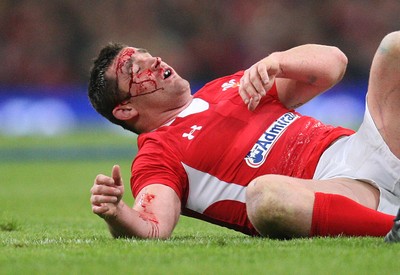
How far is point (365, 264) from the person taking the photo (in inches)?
147

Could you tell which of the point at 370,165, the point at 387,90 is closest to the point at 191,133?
the point at 370,165

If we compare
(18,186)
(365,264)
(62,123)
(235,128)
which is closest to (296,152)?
(235,128)

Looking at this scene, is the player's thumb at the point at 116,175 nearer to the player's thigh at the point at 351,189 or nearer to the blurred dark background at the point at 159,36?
the player's thigh at the point at 351,189

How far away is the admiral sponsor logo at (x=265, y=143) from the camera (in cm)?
522

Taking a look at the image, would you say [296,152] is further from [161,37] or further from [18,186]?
[161,37]

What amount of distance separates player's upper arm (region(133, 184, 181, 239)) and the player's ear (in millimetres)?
726

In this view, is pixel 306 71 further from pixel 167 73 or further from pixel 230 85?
pixel 167 73

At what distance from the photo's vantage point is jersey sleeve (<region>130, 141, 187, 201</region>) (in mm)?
5094

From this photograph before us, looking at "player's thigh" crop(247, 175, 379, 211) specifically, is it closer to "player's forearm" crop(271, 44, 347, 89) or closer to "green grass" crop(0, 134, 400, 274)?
"green grass" crop(0, 134, 400, 274)

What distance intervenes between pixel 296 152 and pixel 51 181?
8439mm

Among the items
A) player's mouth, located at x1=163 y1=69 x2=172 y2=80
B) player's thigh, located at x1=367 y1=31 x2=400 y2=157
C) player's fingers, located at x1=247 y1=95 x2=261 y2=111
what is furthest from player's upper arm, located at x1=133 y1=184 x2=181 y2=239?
player's thigh, located at x1=367 y1=31 x2=400 y2=157

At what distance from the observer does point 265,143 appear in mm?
5289

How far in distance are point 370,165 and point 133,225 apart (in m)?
1.26

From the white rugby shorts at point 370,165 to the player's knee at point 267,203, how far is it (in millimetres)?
559
